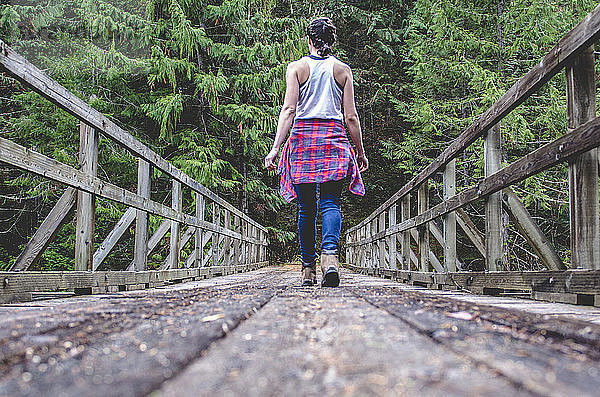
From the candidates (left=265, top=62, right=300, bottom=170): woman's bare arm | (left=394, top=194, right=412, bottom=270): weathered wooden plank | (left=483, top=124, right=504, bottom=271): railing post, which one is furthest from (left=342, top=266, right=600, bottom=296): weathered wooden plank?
(left=394, top=194, right=412, bottom=270): weathered wooden plank

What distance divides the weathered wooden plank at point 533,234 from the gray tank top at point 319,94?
4.30 feet

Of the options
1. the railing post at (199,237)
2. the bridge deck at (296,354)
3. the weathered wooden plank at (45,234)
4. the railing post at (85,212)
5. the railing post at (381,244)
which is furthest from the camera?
the railing post at (381,244)

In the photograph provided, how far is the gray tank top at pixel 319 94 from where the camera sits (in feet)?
12.4

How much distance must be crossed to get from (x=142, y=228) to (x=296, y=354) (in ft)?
11.6

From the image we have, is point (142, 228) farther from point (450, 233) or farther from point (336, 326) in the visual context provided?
point (336, 326)

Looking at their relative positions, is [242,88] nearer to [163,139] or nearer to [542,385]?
[163,139]

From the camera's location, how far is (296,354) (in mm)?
908

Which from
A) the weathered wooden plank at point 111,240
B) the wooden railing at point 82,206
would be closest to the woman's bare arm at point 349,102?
the wooden railing at point 82,206

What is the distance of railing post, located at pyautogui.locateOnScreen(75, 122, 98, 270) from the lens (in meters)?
3.24

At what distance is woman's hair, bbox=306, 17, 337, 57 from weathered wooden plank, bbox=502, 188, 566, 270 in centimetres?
161

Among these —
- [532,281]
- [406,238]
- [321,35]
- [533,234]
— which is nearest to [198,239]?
[406,238]

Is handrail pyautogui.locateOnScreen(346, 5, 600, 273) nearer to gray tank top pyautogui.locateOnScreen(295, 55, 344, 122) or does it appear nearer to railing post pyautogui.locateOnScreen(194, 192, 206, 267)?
gray tank top pyautogui.locateOnScreen(295, 55, 344, 122)

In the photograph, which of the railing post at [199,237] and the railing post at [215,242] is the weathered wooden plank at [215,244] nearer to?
the railing post at [215,242]

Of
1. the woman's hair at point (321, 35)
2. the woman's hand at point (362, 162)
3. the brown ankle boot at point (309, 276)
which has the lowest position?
the brown ankle boot at point (309, 276)
